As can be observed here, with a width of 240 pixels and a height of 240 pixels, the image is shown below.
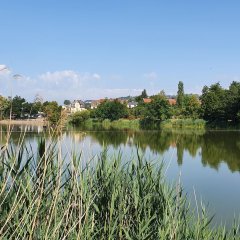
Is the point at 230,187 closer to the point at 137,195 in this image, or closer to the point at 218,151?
the point at 137,195

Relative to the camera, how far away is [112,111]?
2832 inches

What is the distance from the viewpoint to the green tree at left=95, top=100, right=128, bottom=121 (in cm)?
7129

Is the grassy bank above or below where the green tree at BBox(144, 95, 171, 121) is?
below

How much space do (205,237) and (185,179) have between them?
38.0ft

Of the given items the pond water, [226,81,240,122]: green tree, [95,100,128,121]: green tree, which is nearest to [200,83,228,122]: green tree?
[226,81,240,122]: green tree

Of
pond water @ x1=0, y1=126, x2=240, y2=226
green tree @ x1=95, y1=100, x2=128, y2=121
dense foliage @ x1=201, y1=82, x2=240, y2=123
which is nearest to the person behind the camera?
pond water @ x1=0, y1=126, x2=240, y2=226

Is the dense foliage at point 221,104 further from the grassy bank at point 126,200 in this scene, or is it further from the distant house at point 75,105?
the distant house at point 75,105

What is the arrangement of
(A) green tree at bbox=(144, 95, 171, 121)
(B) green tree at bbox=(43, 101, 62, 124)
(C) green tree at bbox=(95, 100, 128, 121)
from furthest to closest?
(C) green tree at bbox=(95, 100, 128, 121)
(A) green tree at bbox=(144, 95, 171, 121)
(B) green tree at bbox=(43, 101, 62, 124)

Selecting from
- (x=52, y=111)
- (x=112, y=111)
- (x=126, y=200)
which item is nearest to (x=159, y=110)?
(x=112, y=111)

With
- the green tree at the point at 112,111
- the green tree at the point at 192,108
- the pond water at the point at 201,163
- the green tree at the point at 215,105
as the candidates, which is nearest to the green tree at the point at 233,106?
the green tree at the point at 215,105

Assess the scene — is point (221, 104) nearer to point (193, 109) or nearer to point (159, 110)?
point (193, 109)

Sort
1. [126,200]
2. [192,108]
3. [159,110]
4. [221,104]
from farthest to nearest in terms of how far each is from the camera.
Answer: [159,110]
[192,108]
[221,104]
[126,200]

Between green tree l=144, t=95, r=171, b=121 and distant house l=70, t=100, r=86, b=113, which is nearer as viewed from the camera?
distant house l=70, t=100, r=86, b=113

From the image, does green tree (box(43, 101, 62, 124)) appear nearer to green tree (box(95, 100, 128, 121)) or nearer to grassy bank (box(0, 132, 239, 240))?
grassy bank (box(0, 132, 239, 240))
